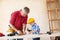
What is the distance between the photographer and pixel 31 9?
7.47ft

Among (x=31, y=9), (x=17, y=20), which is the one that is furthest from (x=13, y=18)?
(x=31, y=9)

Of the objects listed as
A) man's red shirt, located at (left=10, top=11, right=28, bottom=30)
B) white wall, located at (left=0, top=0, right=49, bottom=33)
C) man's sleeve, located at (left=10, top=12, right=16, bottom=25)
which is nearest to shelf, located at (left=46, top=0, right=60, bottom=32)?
white wall, located at (left=0, top=0, right=49, bottom=33)

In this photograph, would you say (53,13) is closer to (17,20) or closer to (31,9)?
(31,9)

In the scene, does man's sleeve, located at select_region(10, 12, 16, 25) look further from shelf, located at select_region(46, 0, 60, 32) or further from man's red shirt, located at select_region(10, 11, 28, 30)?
shelf, located at select_region(46, 0, 60, 32)

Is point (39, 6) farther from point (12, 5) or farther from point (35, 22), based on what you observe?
point (12, 5)

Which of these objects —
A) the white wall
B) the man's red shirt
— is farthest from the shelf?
the man's red shirt

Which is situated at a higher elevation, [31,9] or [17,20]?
[31,9]

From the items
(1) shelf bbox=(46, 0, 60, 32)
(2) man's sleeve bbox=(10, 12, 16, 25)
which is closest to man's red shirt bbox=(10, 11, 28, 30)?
(2) man's sleeve bbox=(10, 12, 16, 25)

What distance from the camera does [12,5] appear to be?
2289mm

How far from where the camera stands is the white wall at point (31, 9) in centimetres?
226

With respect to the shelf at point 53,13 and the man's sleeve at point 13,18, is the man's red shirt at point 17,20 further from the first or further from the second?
the shelf at point 53,13

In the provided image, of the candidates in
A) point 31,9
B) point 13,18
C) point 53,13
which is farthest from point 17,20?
point 53,13

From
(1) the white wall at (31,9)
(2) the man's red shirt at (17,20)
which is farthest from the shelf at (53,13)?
(2) the man's red shirt at (17,20)

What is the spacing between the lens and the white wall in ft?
7.41
